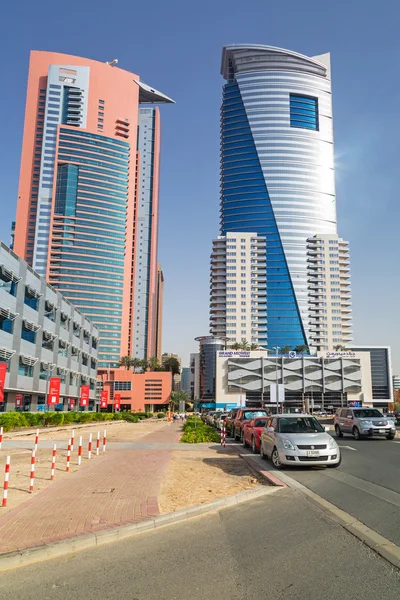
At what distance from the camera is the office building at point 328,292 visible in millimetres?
157625

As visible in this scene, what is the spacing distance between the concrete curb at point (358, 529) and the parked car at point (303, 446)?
232 centimetres

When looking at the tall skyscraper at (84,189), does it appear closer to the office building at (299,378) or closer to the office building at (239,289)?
the office building at (239,289)

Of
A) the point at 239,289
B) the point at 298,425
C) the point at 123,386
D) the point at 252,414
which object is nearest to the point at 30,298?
the point at 252,414

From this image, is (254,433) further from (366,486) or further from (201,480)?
(366,486)

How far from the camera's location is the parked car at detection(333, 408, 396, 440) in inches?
890

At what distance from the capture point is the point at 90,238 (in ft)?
502

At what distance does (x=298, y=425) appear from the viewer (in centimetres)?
1373

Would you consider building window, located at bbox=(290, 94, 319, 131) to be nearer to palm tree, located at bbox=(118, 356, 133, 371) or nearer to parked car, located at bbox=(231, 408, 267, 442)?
palm tree, located at bbox=(118, 356, 133, 371)

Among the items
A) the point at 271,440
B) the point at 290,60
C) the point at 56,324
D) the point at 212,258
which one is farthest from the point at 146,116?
the point at 271,440

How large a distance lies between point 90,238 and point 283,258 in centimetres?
6691

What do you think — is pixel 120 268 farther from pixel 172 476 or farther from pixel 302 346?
pixel 172 476

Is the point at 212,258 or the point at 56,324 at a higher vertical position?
the point at 212,258

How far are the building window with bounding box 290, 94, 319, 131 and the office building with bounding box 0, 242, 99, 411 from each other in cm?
14268

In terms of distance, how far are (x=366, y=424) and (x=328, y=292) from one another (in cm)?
14123
